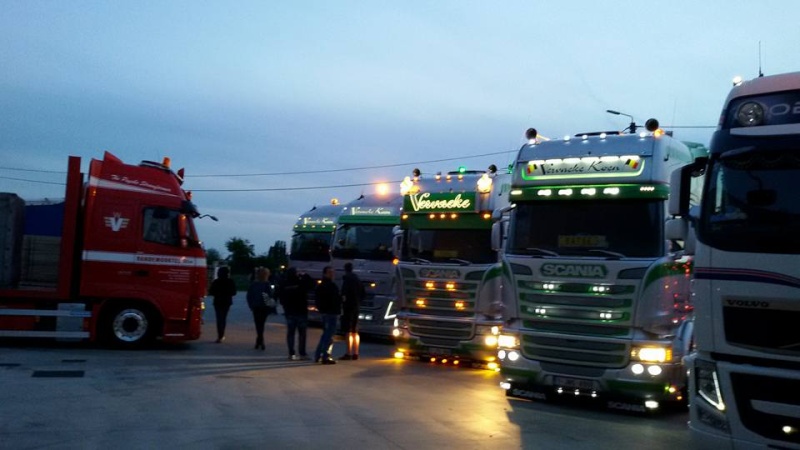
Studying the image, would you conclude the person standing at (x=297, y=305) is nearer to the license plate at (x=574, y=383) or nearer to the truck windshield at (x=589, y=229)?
the truck windshield at (x=589, y=229)

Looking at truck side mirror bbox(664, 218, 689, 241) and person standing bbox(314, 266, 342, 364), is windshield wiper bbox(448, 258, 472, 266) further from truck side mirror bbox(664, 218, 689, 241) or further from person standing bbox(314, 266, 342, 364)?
truck side mirror bbox(664, 218, 689, 241)

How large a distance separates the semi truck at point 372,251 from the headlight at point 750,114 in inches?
498

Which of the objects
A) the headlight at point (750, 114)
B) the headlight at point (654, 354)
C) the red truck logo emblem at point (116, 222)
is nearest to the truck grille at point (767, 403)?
the headlight at point (750, 114)

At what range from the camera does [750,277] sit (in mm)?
6734

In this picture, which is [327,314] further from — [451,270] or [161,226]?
[161,226]

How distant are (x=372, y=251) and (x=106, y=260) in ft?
22.0

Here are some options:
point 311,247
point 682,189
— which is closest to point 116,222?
point 311,247

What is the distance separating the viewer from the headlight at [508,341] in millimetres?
11422

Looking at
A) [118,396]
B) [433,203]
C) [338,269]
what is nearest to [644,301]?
[433,203]

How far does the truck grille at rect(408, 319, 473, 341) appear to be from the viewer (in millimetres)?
14812

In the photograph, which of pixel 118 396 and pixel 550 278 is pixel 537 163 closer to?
pixel 550 278

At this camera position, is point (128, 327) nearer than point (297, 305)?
No

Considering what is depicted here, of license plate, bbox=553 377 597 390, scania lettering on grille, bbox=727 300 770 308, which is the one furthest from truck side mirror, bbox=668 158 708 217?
license plate, bbox=553 377 597 390

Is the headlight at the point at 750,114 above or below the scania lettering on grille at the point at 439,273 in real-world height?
above
